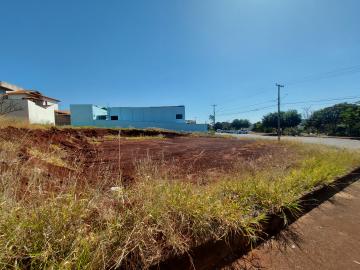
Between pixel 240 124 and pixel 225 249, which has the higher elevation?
pixel 240 124

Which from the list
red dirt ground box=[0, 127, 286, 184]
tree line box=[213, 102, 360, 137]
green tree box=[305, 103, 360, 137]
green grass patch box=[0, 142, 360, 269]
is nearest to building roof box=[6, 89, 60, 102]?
red dirt ground box=[0, 127, 286, 184]

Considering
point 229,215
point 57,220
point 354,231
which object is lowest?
point 354,231

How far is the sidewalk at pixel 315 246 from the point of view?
183 cm

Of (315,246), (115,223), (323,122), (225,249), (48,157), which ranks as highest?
(323,122)

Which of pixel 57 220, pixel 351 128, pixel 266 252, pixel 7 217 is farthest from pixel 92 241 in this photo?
pixel 351 128

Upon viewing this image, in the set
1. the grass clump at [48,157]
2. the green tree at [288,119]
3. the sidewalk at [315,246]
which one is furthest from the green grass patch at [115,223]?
the green tree at [288,119]

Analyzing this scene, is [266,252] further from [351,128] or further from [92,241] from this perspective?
[351,128]

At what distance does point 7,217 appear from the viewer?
1.30m

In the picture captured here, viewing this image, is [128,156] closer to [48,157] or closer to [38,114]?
[48,157]

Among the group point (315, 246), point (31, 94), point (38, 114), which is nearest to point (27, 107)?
point (38, 114)

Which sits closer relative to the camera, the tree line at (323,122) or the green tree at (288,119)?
the tree line at (323,122)

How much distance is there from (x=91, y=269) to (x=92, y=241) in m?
0.17

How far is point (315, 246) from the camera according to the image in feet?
6.91

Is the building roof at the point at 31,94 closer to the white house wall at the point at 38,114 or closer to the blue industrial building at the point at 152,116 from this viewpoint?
the white house wall at the point at 38,114
